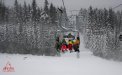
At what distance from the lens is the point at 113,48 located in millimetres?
16719

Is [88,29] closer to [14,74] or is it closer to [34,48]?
[34,48]

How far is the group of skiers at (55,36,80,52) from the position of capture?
4543 millimetres

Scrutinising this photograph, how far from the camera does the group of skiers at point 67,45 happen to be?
14.9 feet

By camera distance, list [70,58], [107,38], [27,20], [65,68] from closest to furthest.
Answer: [65,68], [70,58], [27,20], [107,38]

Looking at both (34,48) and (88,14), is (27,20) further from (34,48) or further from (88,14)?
(88,14)

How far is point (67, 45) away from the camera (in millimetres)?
4699

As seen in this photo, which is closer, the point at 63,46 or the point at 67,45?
the point at 63,46

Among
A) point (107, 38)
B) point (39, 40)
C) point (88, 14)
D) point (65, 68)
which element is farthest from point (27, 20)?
point (65, 68)

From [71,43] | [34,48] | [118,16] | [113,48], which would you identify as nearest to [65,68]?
[71,43]

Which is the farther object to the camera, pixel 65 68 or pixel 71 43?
pixel 65 68

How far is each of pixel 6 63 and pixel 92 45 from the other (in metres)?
12.1

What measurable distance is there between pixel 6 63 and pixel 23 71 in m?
0.52

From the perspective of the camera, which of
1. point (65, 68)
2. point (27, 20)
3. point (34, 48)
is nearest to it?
point (65, 68)

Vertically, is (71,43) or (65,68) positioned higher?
(71,43)
